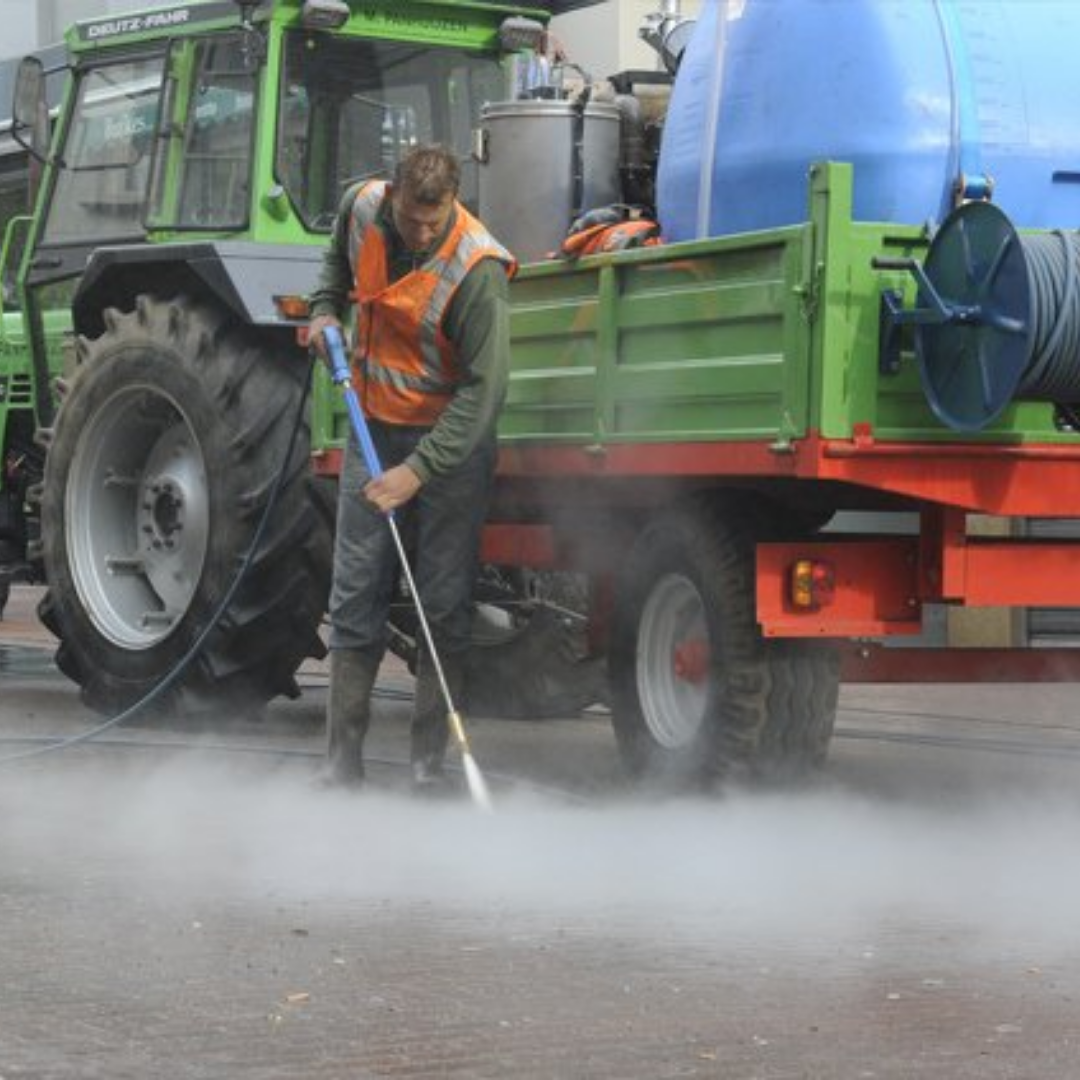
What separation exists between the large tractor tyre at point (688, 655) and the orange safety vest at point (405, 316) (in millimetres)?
831

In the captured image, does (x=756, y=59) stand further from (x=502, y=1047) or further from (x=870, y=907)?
(x=502, y=1047)

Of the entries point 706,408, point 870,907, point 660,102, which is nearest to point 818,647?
point 706,408

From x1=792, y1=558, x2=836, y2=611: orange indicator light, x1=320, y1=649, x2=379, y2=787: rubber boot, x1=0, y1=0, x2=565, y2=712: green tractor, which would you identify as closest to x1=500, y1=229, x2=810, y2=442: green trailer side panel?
x1=792, y1=558, x2=836, y2=611: orange indicator light

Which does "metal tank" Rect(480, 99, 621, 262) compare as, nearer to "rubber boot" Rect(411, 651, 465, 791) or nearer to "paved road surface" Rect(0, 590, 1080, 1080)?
"rubber boot" Rect(411, 651, 465, 791)

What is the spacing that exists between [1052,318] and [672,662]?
5.98 ft

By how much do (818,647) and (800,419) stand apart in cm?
95

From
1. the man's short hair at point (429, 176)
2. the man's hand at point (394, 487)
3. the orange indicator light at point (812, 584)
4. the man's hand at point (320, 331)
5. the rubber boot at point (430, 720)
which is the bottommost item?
the rubber boot at point (430, 720)

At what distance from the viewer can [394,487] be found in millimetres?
7875

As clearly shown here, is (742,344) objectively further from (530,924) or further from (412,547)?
(530,924)

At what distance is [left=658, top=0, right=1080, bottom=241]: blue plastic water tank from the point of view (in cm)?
764

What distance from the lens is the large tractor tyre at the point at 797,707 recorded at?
7785mm

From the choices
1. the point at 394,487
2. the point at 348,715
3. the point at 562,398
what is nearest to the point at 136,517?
the point at 348,715

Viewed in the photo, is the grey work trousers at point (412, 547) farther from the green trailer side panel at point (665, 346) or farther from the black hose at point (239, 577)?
the black hose at point (239, 577)

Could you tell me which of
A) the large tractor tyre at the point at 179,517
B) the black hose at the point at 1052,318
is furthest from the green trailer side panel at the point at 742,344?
the large tractor tyre at the point at 179,517
